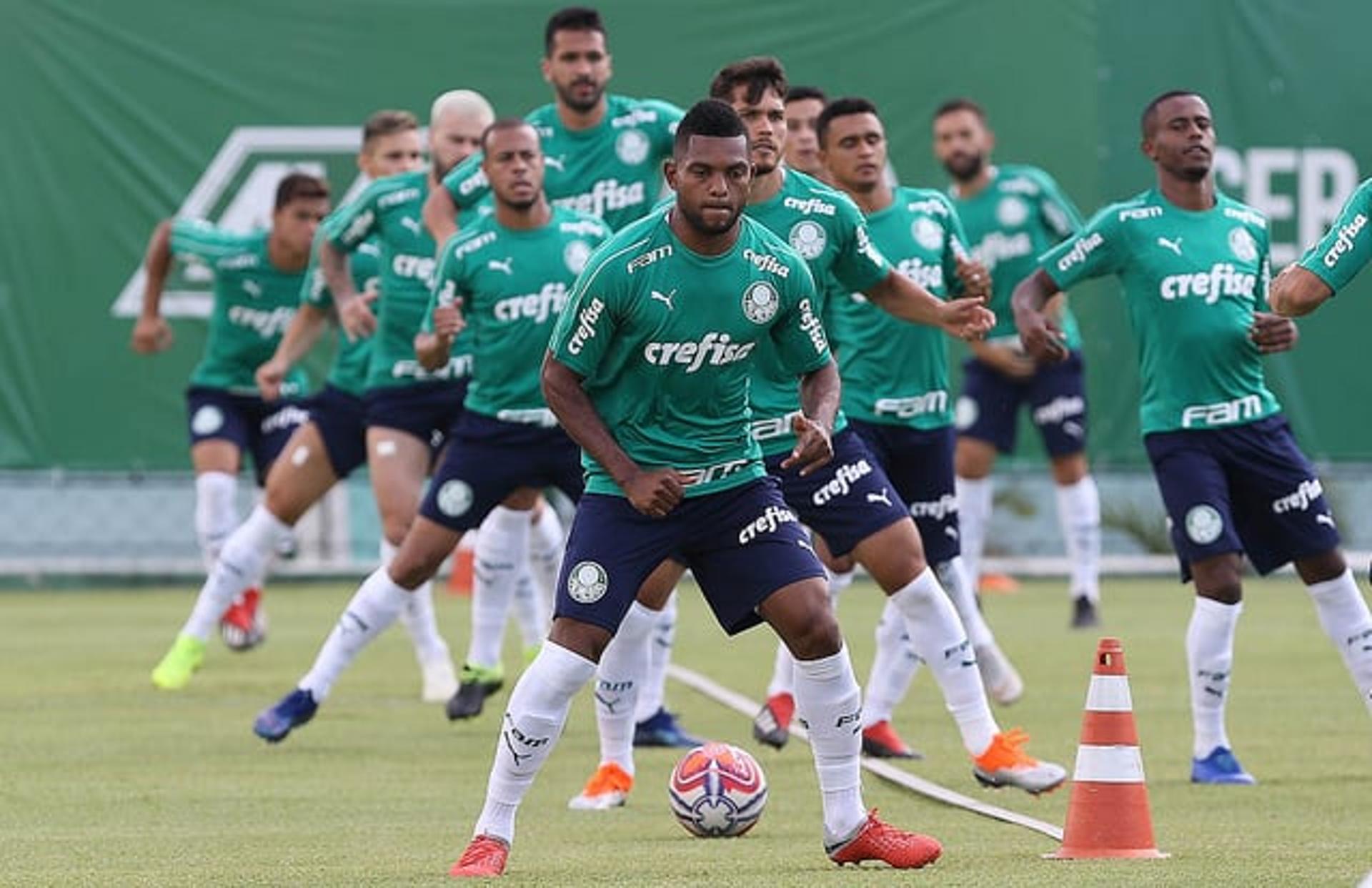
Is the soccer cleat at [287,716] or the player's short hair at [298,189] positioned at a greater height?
the player's short hair at [298,189]

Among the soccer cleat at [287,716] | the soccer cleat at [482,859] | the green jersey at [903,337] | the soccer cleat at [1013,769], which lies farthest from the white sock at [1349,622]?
the soccer cleat at [287,716]

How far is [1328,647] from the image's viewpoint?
16734 millimetres

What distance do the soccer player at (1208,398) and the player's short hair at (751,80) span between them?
1.41 m

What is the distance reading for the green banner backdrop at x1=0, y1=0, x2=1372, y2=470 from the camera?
21500mm

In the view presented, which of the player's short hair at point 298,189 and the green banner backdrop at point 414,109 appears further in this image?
the green banner backdrop at point 414,109

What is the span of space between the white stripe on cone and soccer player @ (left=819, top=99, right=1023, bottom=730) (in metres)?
3.25

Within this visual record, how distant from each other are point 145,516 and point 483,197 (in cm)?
1154

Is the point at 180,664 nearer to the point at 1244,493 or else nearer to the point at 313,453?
the point at 313,453

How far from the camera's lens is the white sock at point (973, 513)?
1612 cm

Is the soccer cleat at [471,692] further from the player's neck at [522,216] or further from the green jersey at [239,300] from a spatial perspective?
the green jersey at [239,300]

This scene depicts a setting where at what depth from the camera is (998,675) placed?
12.5 m

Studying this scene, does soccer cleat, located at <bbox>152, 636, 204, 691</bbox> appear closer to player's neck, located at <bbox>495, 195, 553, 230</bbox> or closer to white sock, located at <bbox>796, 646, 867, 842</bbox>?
player's neck, located at <bbox>495, 195, 553, 230</bbox>

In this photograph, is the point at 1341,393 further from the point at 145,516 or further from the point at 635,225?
the point at 635,225

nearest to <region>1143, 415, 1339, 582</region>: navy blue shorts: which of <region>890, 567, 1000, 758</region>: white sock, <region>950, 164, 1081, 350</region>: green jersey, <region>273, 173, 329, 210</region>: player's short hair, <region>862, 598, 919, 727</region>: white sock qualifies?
<region>890, 567, 1000, 758</region>: white sock
